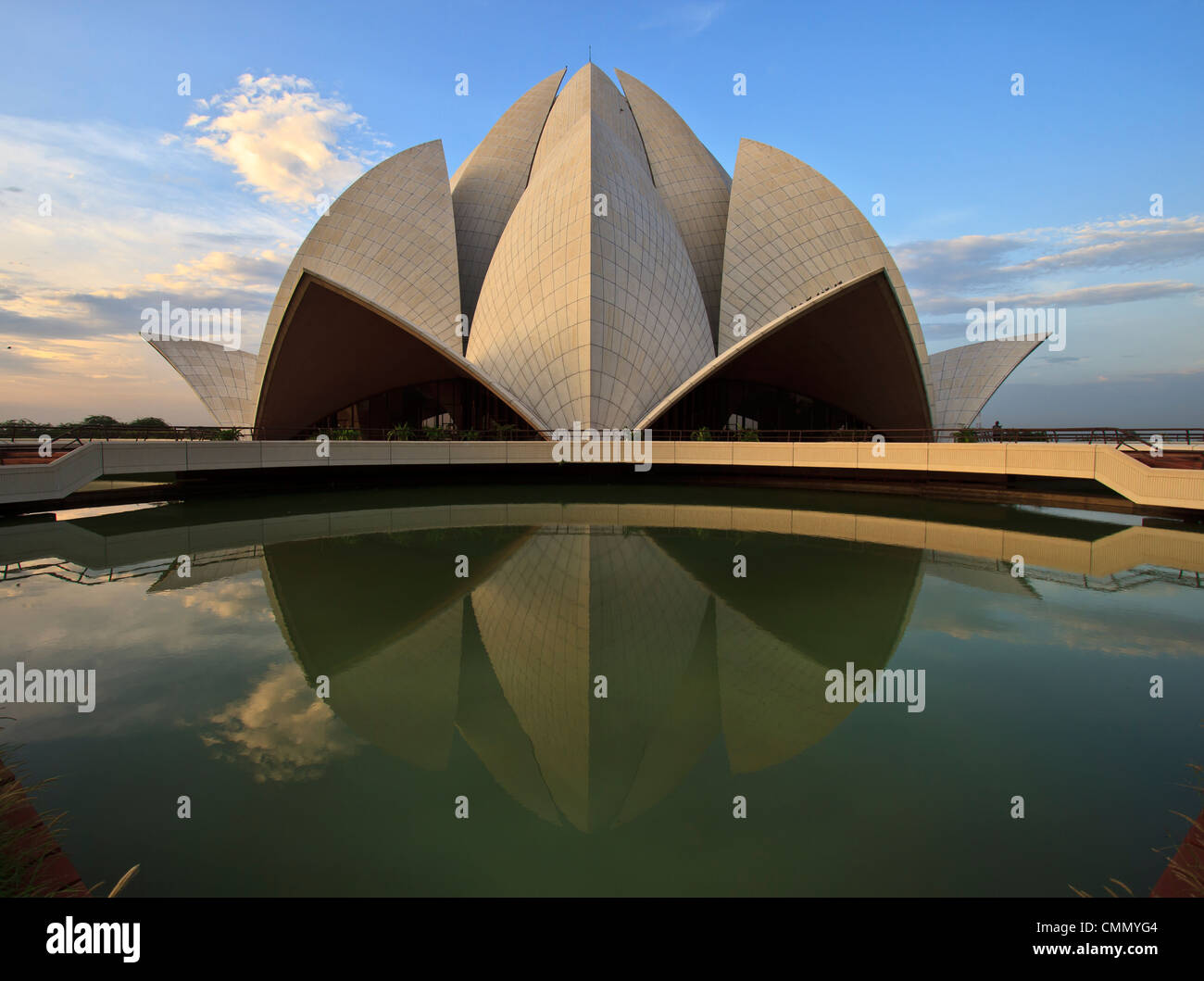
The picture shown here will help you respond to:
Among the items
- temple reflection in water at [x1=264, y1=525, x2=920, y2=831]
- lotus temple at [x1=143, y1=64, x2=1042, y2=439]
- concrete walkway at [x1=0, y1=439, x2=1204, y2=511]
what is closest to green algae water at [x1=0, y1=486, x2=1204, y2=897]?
temple reflection in water at [x1=264, y1=525, x2=920, y2=831]

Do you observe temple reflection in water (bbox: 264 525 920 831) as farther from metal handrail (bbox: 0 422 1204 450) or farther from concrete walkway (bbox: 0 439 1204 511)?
metal handrail (bbox: 0 422 1204 450)

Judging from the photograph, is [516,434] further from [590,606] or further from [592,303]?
[590,606]

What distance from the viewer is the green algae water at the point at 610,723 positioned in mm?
2855

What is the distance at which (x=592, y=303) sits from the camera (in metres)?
21.4

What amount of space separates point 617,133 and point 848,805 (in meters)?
33.5

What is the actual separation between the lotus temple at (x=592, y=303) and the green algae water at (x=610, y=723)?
1501 cm

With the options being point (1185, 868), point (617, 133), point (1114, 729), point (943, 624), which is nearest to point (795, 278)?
point (617, 133)

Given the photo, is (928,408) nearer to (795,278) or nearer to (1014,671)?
(795,278)

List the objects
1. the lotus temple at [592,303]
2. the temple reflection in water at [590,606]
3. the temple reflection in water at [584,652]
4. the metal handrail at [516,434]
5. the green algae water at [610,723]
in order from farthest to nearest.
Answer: the lotus temple at [592,303] < the metal handrail at [516,434] < the temple reflection in water at [590,606] < the temple reflection in water at [584,652] < the green algae water at [610,723]

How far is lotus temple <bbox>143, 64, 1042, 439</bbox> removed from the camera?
74.1 feet

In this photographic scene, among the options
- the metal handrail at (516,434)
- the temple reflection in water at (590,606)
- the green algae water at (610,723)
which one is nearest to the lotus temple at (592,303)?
the metal handrail at (516,434)

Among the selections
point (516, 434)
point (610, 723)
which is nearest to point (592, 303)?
point (516, 434)

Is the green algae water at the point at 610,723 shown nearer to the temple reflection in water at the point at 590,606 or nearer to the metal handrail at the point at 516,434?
the temple reflection in water at the point at 590,606

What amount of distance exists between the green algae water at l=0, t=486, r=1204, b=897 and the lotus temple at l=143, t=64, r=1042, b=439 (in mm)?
15007
